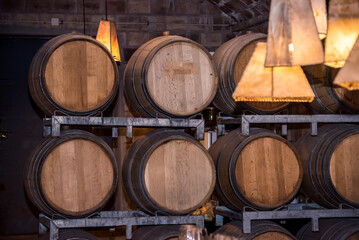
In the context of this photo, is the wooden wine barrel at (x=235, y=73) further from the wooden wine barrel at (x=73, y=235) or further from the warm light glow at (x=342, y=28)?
the warm light glow at (x=342, y=28)

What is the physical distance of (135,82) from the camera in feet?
16.0

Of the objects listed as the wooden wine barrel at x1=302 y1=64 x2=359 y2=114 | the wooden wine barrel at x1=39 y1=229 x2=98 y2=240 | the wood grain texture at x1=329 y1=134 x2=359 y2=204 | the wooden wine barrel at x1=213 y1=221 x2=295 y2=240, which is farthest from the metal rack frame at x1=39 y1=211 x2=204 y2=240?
the wooden wine barrel at x1=302 y1=64 x2=359 y2=114

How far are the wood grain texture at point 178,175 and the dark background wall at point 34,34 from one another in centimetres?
299

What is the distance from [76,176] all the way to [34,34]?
137 inches

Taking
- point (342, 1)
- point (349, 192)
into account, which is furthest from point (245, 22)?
point (342, 1)

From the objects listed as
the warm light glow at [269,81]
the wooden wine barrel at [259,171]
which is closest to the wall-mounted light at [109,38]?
the wooden wine barrel at [259,171]

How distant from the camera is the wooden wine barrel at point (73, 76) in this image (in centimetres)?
455

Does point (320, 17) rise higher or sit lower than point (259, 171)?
higher

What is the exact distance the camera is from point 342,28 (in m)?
2.52

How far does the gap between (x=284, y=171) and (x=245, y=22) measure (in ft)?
10.6

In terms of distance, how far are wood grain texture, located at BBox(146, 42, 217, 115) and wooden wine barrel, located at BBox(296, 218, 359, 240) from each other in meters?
1.53

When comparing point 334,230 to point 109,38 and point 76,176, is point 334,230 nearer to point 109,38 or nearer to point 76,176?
point 76,176

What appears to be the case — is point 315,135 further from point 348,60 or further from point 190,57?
point 348,60

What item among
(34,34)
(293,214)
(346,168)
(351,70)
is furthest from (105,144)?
(34,34)
